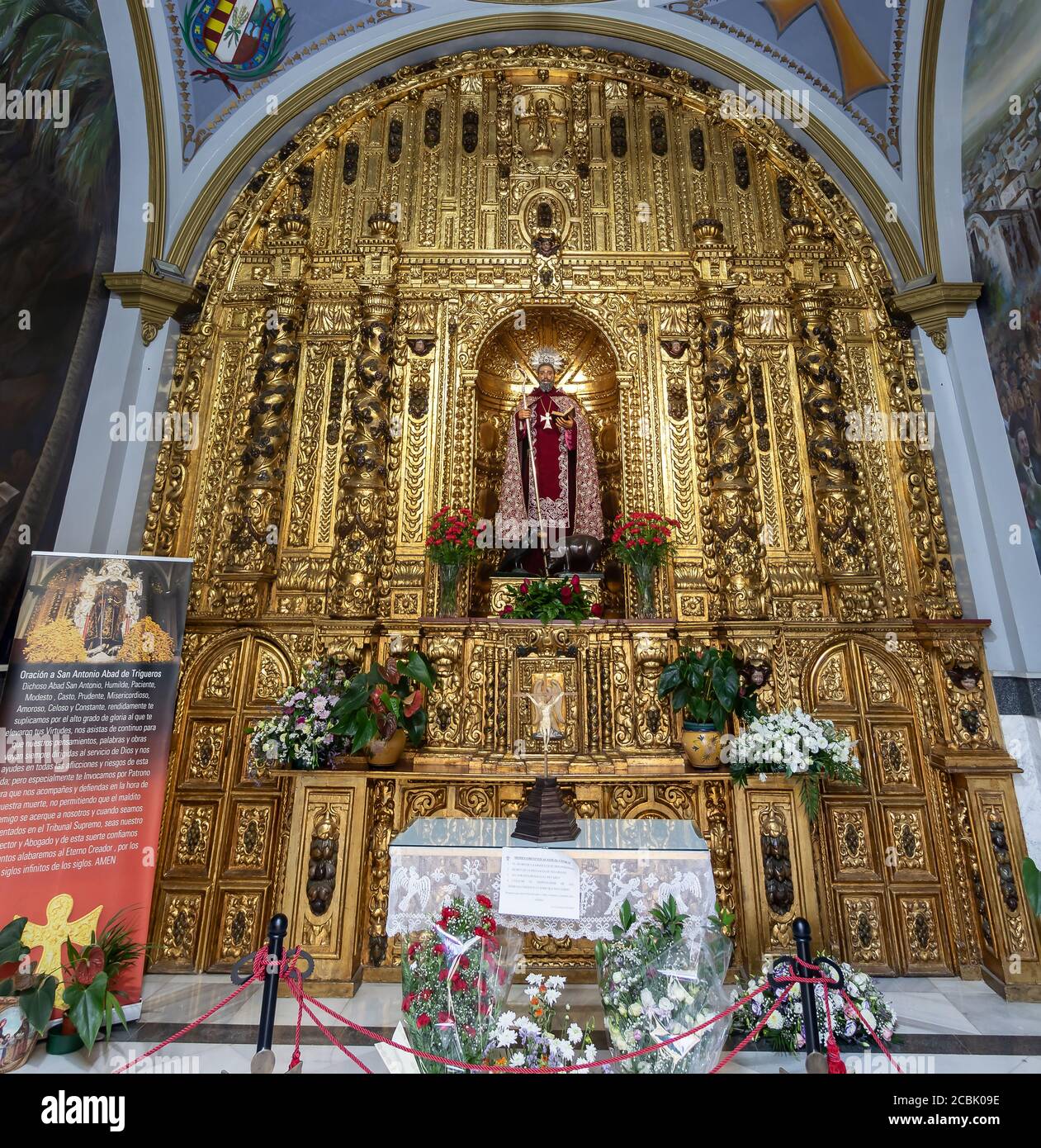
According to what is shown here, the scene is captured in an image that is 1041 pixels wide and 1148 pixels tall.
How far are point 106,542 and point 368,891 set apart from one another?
4491 millimetres

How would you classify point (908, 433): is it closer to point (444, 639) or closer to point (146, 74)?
point (444, 639)

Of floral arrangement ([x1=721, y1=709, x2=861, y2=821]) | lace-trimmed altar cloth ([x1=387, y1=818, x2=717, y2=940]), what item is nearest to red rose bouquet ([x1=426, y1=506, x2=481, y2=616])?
lace-trimmed altar cloth ([x1=387, y1=818, x2=717, y2=940])

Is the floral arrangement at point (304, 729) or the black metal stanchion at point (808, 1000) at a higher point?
the floral arrangement at point (304, 729)

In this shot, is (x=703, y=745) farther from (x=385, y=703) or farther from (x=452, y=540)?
(x=452, y=540)

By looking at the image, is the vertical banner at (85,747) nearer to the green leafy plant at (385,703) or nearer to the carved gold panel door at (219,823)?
the carved gold panel door at (219,823)

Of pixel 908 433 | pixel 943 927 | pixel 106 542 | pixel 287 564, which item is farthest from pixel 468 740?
pixel 908 433

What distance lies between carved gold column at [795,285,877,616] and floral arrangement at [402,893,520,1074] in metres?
5.17

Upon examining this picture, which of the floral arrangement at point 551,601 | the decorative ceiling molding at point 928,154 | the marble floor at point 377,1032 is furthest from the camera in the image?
the decorative ceiling molding at point 928,154

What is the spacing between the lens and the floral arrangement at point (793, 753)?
5.25 meters

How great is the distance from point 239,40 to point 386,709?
832 centimetres

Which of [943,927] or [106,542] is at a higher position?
[106,542]

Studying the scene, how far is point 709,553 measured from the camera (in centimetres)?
713

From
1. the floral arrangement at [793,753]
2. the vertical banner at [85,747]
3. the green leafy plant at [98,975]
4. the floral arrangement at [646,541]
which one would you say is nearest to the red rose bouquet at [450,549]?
the floral arrangement at [646,541]

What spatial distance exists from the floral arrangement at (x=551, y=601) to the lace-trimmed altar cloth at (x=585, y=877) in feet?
8.34
